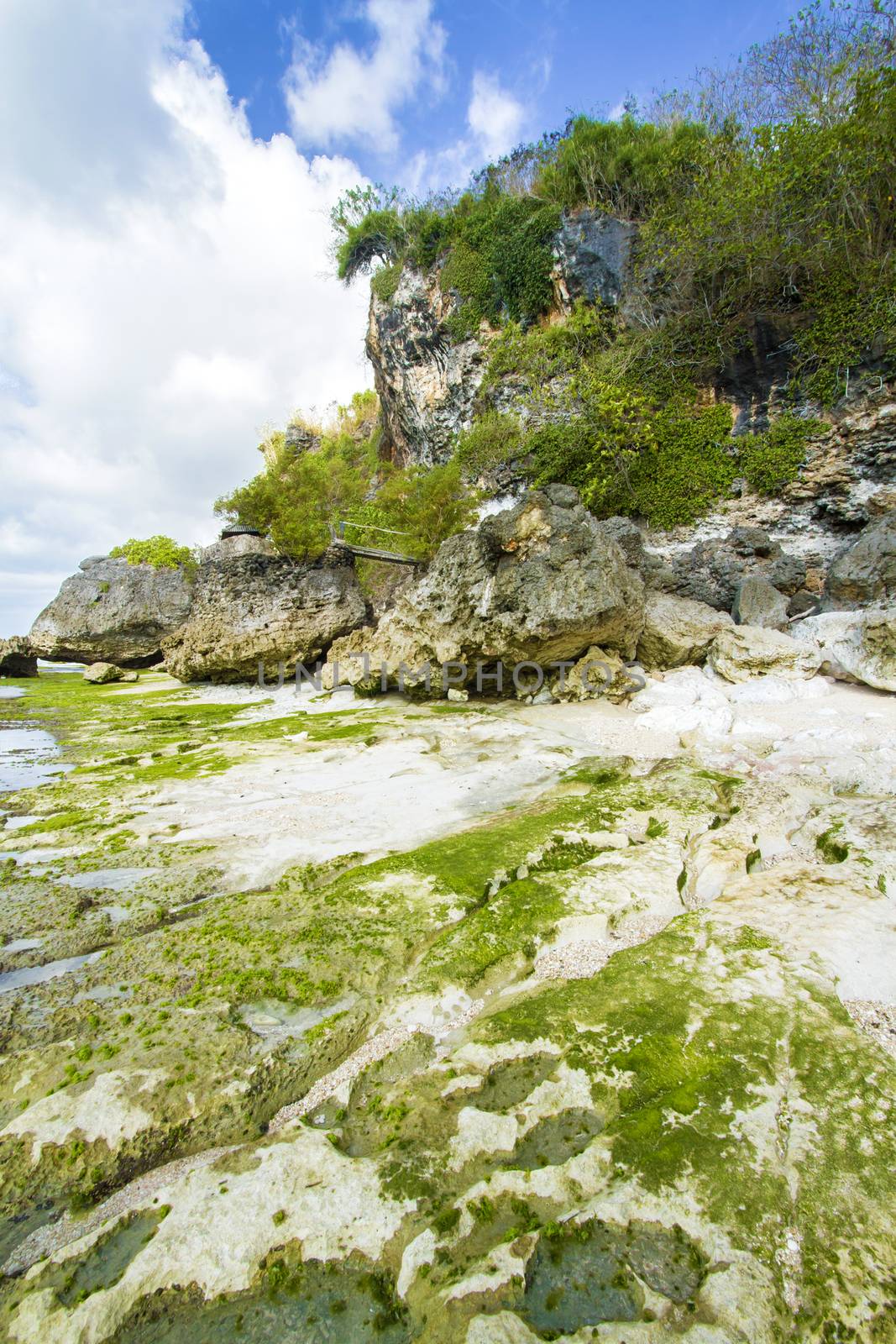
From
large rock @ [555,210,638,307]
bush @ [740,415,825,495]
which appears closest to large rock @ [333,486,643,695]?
bush @ [740,415,825,495]

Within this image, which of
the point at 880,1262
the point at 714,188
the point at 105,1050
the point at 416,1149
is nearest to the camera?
the point at 880,1262

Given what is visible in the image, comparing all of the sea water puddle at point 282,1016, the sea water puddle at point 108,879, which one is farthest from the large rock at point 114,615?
the sea water puddle at point 282,1016

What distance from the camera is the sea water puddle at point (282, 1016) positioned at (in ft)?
8.76

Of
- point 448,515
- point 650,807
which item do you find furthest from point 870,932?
point 448,515

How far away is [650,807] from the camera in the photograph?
516 centimetres

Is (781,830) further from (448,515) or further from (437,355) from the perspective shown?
(437,355)

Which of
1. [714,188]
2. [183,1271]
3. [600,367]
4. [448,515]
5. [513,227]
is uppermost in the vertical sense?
[513,227]

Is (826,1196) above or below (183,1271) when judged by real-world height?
above

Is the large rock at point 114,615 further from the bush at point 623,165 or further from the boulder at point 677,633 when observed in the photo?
the bush at point 623,165

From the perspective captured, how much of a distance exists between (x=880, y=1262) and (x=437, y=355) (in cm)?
3070

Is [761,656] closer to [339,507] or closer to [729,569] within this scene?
[729,569]

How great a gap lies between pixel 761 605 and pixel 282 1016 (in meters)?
13.0

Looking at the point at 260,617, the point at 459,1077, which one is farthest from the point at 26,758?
the point at 459,1077

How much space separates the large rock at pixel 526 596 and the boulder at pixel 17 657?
21.7m
